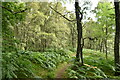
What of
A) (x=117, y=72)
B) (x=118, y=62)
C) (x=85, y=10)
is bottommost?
(x=117, y=72)

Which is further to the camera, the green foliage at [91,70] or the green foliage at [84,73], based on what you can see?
the green foliage at [91,70]

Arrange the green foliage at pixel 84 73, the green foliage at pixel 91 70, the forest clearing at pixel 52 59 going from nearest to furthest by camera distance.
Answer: the forest clearing at pixel 52 59
the green foliage at pixel 84 73
the green foliage at pixel 91 70

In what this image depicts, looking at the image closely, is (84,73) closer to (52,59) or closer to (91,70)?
(91,70)

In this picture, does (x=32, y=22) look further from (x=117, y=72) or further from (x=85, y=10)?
(x=117, y=72)

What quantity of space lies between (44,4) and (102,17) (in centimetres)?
768

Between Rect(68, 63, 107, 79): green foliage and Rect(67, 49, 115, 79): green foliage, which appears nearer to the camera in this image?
Rect(68, 63, 107, 79): green foliage

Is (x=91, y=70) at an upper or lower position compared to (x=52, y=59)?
lower

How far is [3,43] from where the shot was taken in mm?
4758

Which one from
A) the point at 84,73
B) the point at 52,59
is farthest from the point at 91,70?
the point at 52,59

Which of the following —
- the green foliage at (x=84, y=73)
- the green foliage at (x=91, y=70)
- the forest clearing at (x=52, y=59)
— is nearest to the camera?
the forest clearing at (x=52, y=59)

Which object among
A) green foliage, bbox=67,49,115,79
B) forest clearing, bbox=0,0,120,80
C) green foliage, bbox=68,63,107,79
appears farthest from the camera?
green foliage, bbox=67,49,115,79

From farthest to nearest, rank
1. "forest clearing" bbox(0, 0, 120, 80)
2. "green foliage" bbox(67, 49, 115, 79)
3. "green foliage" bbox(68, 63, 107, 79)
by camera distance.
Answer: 1. "green foliage" bbox(67, 49, 115, 79)
2. "green foliage" bbox(68, 63, 107, 79)
3. "forest clearing" bbox(0, 0, 120, 80)

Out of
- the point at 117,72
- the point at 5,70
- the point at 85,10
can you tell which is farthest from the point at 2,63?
the point at 117,72

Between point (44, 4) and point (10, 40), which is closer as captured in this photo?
point (10, 40)
